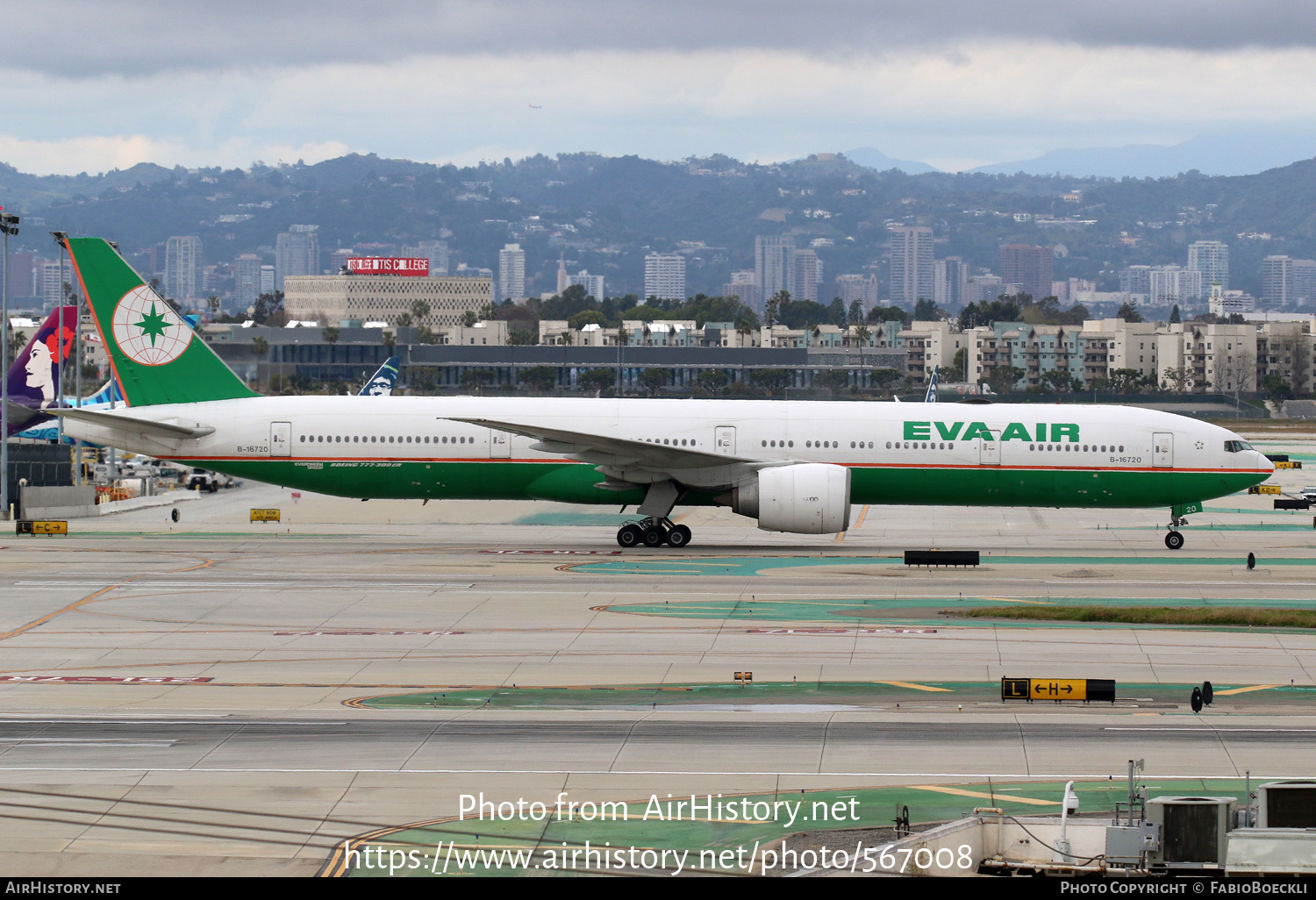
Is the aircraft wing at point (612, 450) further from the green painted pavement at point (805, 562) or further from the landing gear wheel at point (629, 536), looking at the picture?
the green painted pavement at point (805, 562)

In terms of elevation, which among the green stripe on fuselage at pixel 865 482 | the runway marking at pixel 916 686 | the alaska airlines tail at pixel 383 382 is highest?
the alaska airlines tail at pixel 383 382

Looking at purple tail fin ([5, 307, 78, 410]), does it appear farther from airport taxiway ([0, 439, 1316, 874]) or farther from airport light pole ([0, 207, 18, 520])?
airport taxiway ([0, 439, 1316, 874])

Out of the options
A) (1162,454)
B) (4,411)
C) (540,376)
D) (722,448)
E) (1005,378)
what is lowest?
(1005,378)

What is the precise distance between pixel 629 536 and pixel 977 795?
25.8 metres

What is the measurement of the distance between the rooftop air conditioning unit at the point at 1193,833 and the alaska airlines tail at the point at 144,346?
35.5 metres

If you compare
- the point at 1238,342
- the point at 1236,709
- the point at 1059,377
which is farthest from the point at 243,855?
the point at 1238,342

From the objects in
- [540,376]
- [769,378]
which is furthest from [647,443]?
[769,378]

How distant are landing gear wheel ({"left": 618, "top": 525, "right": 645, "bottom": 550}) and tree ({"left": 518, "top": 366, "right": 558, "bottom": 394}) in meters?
116

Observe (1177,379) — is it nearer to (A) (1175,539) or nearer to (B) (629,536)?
(A) (1175,539)

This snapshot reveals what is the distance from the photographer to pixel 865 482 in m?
41.0

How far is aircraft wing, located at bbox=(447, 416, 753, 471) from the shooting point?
39.3 m

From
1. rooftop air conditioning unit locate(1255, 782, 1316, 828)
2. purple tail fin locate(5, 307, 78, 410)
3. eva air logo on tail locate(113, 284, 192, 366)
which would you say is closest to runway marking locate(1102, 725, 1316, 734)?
rooftop air conditioning unit locate(1255, 782, 1316, 828)

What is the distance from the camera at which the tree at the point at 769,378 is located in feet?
535

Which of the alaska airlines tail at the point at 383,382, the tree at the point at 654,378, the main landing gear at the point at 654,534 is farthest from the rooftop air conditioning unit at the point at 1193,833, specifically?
the tree at the point at 654,378
